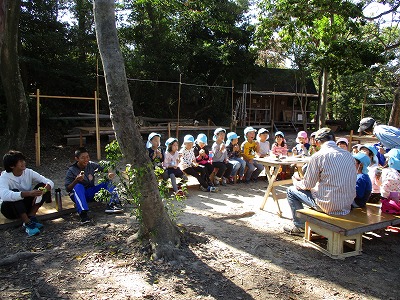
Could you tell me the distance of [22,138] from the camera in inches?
393

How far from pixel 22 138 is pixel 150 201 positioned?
7.71 m

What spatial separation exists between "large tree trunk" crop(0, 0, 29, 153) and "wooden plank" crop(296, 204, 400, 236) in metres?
8.46

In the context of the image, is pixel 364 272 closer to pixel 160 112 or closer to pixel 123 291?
pixel 123 291

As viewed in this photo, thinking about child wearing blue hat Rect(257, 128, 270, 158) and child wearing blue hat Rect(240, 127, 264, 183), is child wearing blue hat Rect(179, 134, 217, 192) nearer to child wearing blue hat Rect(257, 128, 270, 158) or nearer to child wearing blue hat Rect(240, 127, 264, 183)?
child wearing blue hat Rect(240, 127, 264, 183)

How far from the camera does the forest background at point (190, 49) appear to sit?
1240 centimetres

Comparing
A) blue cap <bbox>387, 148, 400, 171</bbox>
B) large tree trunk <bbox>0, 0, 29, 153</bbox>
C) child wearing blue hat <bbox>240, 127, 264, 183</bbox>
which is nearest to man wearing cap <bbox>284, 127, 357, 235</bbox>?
blue cap <bbox>387, 148, 400, 171</bbox>

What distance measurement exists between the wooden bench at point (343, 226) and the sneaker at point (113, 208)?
8.98 feet

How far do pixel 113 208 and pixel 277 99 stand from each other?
2148 centimetres

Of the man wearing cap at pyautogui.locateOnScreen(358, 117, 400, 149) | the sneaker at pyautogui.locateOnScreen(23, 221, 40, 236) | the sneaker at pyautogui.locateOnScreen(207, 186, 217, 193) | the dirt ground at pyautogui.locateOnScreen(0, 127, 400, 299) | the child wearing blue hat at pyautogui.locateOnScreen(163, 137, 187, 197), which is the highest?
the man wearing cap at pyautogui.locateOnScreen(358, 117, 400, 149)

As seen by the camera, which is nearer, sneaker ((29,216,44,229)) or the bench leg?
Answer: the bench leg

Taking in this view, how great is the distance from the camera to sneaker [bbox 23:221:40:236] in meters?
4.49

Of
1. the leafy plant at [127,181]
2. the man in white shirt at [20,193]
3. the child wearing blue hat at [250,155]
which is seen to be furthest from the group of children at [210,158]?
the leafy plant at [127,181]

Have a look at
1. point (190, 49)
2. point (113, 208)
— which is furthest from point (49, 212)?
point (190, 49)

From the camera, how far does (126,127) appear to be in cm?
365
